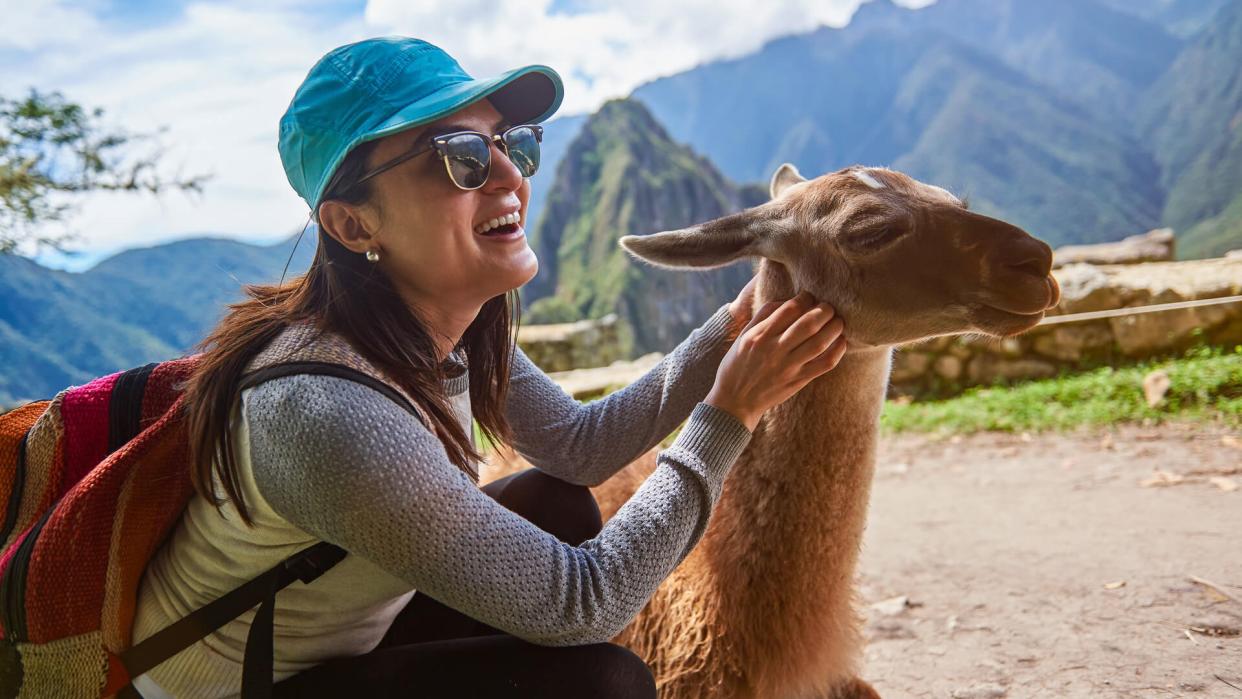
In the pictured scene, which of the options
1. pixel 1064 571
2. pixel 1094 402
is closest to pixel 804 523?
pixel 1064 571

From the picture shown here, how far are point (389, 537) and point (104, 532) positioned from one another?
1.66 feet

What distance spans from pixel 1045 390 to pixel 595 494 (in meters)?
4.46

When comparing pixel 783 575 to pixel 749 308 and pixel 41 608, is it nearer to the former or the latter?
pixel 749 308

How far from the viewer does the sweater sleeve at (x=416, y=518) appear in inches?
46.4

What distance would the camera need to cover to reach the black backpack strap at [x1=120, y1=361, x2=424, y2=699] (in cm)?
133

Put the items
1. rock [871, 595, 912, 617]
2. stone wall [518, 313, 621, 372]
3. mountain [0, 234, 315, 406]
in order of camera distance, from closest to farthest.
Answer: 1. rock [871, 595, 912, 617]
2. mountain [0, 234, 315, 406]
3. stone wall [518, 313, 621, 372]

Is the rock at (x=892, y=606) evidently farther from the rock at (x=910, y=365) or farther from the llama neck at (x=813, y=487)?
the rock at (x=910, y=365)

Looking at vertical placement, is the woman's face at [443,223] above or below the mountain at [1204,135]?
below

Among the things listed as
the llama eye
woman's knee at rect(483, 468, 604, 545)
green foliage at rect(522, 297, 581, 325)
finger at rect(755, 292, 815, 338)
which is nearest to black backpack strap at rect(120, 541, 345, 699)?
woman's knee at rect(483, 468, 604, 545)

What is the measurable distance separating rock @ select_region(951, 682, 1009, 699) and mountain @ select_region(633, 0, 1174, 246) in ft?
61.2

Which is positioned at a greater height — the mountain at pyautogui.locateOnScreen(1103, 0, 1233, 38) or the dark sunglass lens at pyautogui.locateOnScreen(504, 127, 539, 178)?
the mountain at pyautogui.locateOnScreen(1103, 0, 1233, 38)

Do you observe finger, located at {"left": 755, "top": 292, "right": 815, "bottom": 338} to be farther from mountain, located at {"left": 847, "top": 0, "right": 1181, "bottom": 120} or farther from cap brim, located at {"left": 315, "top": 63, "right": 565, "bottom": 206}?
mountain, located at {"left": 847, "top": 0, "right": 1181, "bottom": 120}

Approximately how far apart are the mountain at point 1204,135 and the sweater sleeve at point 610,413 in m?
8.90

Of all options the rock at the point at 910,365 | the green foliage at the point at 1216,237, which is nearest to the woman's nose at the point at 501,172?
the rock at the point at 910,365
